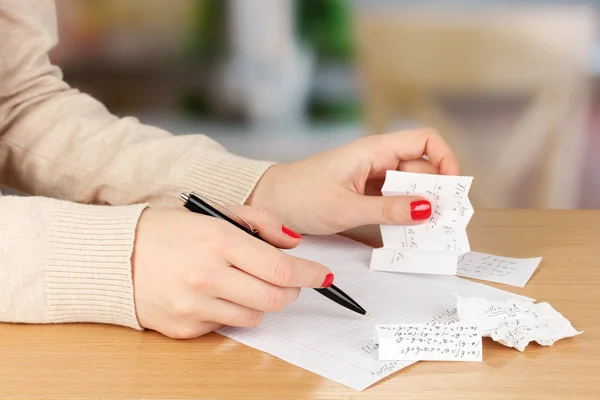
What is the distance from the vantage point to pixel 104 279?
34.0 inches

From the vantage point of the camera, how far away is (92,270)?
87cm

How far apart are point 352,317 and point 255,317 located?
100 millimetres

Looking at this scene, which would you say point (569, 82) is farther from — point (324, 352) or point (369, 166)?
point (324, 352)

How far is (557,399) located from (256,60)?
2405mm

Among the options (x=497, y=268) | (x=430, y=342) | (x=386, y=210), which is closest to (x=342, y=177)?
(x=386, y=210)

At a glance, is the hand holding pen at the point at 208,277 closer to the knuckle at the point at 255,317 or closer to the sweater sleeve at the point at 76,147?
the knuckle at the point at 255,317

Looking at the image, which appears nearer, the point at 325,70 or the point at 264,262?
the point at 264,262

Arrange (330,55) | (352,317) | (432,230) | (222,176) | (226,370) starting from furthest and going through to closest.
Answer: (330,55) < (222,176) < (432,230) < (352,317) < (226,370)

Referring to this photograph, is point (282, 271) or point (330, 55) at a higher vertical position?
point (330, 55)

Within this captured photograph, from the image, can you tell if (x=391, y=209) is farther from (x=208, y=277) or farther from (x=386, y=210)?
(x=208, y=277)

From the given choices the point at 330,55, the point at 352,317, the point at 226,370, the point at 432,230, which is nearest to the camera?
the point at 226,370

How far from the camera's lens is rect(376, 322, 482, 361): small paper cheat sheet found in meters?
0.78

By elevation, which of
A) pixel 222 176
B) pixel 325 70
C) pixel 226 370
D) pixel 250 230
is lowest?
pixel 226 370

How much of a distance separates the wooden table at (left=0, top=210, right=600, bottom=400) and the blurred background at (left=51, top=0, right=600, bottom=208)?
2.15m
